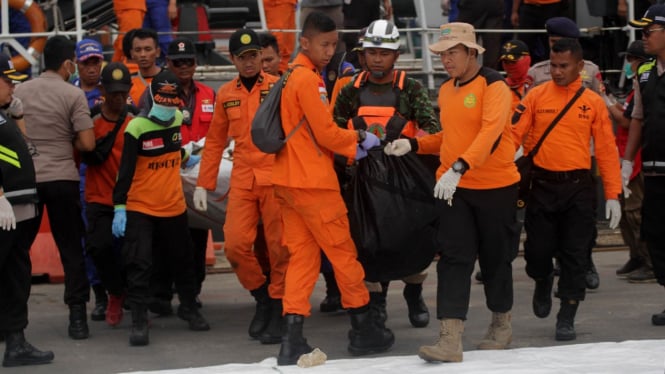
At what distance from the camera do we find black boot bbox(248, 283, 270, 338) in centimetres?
831

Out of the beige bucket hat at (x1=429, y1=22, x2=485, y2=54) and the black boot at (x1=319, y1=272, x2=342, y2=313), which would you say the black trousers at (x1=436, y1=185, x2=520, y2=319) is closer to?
the beige bucket hat at (x1=429, y1=22, x2=485, y2=54)

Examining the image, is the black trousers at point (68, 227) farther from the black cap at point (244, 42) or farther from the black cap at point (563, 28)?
the black cap at point (563, 28)

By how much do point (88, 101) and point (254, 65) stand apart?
154cm

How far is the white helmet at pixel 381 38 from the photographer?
790 cm

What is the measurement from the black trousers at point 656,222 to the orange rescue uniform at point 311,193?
239 centimetres

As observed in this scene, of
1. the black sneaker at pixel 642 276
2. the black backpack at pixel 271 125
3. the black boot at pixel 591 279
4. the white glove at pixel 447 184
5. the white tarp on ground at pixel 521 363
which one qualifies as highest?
the black backpack at pixel 271 125

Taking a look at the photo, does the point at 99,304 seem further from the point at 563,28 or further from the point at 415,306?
the point at 563,28

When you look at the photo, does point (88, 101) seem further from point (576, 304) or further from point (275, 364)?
point (576, 304)

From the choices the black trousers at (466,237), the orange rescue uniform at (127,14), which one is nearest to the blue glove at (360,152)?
the black trousers at (466,237)

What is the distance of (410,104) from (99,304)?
2.91 meters

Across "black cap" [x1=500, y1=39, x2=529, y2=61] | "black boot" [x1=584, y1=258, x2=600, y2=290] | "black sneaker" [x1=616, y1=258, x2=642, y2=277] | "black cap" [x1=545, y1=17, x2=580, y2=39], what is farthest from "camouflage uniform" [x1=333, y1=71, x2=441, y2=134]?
"black sneaker" [x1=616, y1=258, x2=642, y2=277]

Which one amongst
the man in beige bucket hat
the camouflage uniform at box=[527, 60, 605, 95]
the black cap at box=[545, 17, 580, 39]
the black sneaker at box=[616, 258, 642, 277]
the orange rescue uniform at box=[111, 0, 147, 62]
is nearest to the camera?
the man in beige bucket hat

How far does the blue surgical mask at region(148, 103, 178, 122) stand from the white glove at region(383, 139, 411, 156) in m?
1.68

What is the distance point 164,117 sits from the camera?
8.30 meters
